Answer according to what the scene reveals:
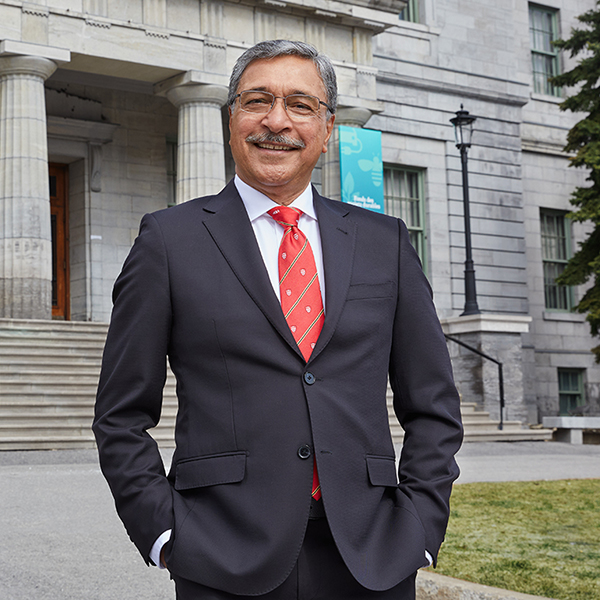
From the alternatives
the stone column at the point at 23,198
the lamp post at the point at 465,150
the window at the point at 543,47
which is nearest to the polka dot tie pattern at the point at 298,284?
the stone column at the point at 23,198

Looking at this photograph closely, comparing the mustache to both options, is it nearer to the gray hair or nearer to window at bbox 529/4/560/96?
the gray hair

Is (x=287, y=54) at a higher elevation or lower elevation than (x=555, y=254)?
lower

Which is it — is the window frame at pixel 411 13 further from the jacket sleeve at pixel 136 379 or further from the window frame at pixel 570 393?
the jacket sleeve at pixel 136 379

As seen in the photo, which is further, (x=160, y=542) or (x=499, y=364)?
(x=499, y=364)

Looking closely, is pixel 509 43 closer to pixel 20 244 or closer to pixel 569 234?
pixel 569 234

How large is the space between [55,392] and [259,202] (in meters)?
12.9

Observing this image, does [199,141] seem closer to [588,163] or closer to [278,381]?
[588,163]

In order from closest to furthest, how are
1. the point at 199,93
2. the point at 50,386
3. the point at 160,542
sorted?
the point at 160,542 → the point at 50,386 → the point at 199,93

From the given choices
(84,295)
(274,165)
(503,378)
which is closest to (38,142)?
(84,295)

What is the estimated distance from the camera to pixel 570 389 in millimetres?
28188

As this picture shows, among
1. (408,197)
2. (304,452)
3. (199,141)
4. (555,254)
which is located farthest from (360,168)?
(304,452)

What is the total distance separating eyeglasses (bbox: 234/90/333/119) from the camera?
2.83 meters

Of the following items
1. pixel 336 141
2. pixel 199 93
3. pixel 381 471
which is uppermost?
pixel 199 93

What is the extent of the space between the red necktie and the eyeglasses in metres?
0.28
